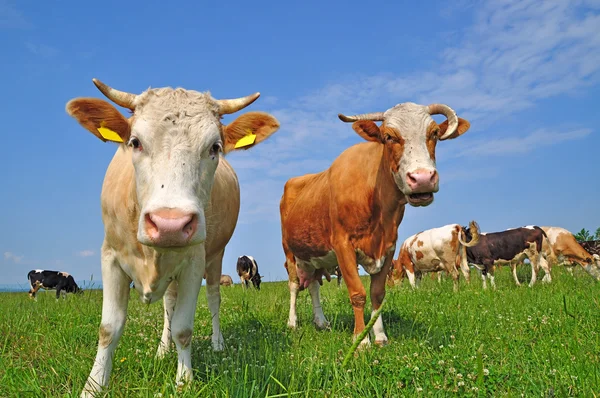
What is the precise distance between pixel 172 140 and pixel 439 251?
1624cm

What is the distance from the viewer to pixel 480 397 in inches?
142

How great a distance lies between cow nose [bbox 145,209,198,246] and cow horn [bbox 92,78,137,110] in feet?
4.53

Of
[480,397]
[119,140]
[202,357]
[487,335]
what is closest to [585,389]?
[480,397]

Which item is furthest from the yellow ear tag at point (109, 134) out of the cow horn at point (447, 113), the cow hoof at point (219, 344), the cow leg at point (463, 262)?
the cow leg at point (463, 262)

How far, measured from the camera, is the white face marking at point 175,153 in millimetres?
3236

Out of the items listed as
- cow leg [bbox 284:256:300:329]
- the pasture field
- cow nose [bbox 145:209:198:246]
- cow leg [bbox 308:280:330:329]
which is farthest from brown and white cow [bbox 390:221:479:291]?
cow nose [bbox 145:209:198:246]

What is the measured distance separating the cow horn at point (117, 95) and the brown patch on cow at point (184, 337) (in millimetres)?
2031

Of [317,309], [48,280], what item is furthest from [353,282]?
[48,280]

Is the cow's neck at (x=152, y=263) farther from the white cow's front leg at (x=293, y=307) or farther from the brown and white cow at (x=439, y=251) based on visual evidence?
the brown and white cow at (x=439, y=251)

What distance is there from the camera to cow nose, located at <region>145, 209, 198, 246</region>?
10.2 feet

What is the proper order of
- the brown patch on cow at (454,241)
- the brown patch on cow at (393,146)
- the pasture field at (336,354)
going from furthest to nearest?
the brown patch on cow at (454,241) < the brown patch on cow at (393,146) < the pasture field at (336,354)

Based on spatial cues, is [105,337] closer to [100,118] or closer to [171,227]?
[171,227]

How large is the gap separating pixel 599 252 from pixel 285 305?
20.4m

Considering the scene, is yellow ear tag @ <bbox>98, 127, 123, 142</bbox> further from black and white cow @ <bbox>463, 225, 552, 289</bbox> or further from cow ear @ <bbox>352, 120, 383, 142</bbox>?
black and white cow @ <bbox>463, 225, 552, 289</bbox>
